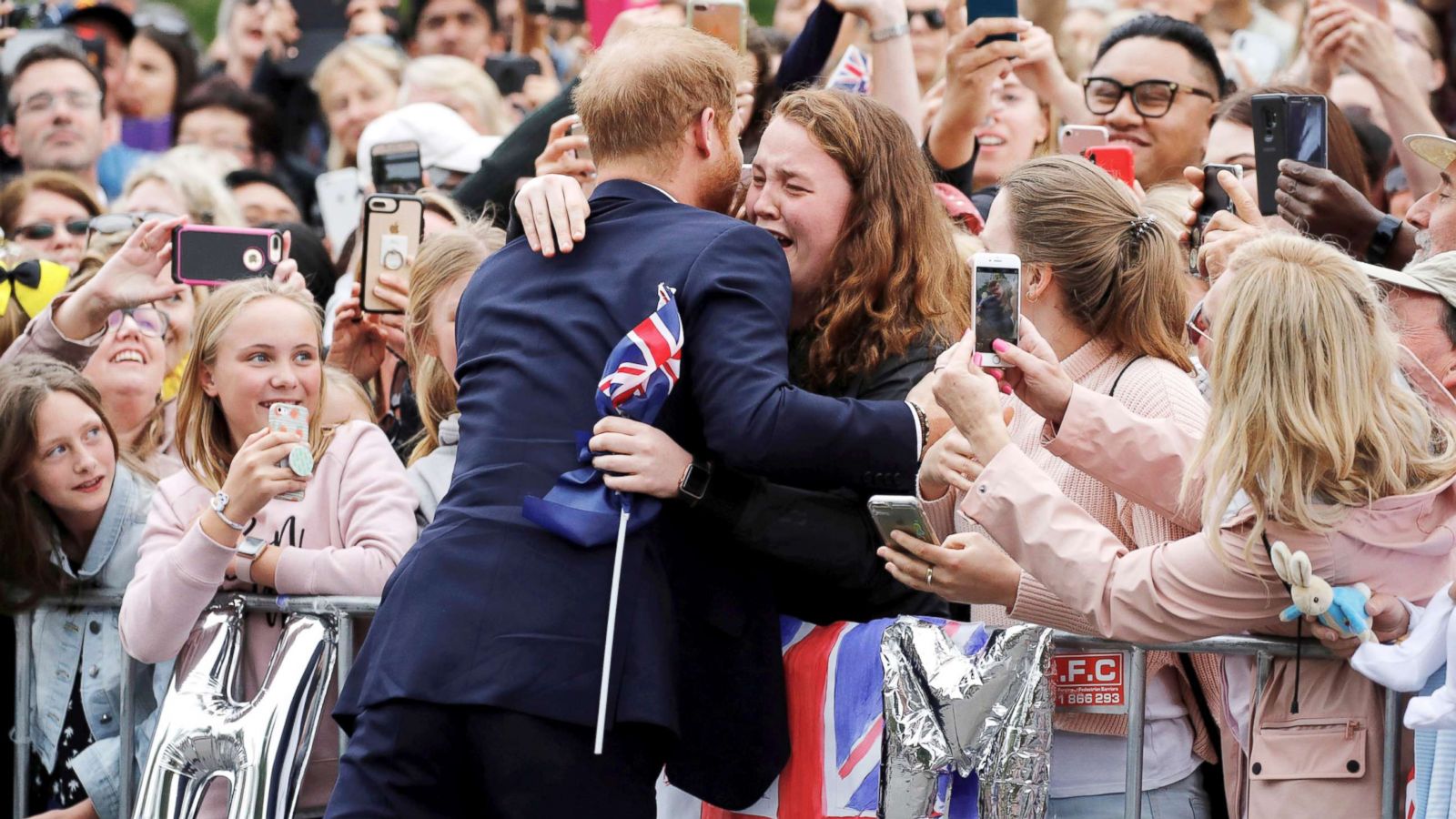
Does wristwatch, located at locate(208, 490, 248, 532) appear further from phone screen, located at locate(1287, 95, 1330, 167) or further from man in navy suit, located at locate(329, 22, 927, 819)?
phone screen, located at locate(1287, 95, 1330, 167)

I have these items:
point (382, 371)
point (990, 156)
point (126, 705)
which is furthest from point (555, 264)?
point (990, 156)

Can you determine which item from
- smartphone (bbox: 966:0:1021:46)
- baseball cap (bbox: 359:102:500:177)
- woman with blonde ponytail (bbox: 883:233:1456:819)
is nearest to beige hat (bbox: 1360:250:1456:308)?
woman with blonde ponytail (bbox: 883:233:1456:819)

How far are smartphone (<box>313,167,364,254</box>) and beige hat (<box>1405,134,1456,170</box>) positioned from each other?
427 centimetres

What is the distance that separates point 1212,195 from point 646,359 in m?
2.28

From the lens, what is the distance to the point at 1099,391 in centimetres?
388

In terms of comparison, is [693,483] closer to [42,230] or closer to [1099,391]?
[1099,391]

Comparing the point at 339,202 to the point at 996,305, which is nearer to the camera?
the point at 996,305

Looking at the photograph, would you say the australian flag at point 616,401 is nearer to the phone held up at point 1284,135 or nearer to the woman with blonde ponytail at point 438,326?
the woman with blonde ponytail at point 438,326

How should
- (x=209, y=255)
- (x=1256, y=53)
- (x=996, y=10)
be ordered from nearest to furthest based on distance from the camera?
(x=209, y=255) < (x=996, y=10) < (x=1256, y=53)

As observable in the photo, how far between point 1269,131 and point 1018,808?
2053 millimetres

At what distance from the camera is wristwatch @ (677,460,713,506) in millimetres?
3393

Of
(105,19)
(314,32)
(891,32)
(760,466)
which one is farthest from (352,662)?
(105,19)

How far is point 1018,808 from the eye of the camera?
3516mm

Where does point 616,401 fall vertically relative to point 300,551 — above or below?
above
